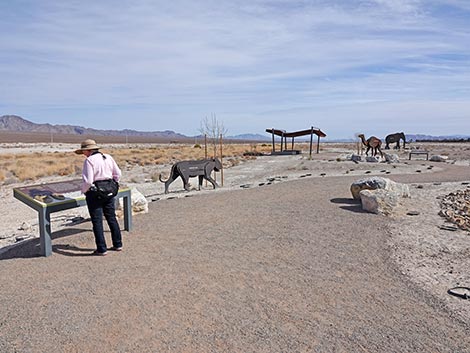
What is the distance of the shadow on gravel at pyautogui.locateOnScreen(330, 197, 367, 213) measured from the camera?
30.1 ft

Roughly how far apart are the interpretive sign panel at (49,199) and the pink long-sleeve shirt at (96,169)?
2.36 feet

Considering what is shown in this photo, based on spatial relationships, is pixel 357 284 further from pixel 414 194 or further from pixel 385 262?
pixel 414 194

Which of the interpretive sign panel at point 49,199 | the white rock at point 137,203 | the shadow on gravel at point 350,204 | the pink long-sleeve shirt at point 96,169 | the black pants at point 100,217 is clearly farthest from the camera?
the shadow on gravel at point 350,204

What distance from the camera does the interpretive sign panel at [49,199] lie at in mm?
5902

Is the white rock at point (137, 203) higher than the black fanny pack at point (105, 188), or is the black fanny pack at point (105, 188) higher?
the black fanny pack at point (105, 188)

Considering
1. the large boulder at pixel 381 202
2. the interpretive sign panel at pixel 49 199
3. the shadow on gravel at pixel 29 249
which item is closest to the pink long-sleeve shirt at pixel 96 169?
the interpretive sign panel at pixel 49 199

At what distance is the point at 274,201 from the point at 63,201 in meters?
5.62

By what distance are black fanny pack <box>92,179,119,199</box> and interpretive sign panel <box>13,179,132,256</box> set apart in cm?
75

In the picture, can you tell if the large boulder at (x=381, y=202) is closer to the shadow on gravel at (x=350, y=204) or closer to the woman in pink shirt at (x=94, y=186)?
the shadow on gravel at (x=350, y=204)

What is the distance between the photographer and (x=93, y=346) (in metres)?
3.55

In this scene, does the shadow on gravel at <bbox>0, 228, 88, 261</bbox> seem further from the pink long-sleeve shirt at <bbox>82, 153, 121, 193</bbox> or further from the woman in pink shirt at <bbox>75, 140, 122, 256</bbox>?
the pink long-sleeve shirt at <bbox>82, 153, 121, 193</bbox>

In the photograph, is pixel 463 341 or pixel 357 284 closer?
pixel 463 341

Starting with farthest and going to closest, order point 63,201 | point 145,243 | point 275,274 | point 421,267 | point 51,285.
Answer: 1. point 145,243
2. point 63,201
3. point 421,267
4. point 275,274
5. point 51,285

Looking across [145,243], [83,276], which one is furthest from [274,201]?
[83,276]
